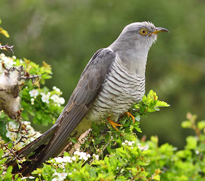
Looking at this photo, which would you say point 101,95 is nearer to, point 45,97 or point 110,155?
point 45,97

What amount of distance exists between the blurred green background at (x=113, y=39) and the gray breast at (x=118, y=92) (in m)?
7.80

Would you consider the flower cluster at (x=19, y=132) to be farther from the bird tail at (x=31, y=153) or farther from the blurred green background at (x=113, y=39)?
the blurred green background at (x=113, y=39)

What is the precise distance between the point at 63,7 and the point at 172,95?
4611mm

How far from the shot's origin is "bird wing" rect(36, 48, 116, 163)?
9.97ft

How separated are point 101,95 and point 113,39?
8.46 metres

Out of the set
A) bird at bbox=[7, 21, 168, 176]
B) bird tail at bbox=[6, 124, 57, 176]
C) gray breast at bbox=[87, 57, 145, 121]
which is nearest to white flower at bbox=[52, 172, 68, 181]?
bird tail at bbox=[6, 124, 57, 176]

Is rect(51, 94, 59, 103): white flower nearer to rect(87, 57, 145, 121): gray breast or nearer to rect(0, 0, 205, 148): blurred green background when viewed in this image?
rect(87, 57, 145, 121): gray breast

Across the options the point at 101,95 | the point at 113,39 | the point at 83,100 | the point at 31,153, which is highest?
the point at 101,95

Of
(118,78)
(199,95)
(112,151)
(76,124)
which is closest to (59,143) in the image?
(76,124)

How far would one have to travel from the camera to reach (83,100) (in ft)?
10.3

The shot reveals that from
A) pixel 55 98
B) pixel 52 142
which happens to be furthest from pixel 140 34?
pixel 52 142

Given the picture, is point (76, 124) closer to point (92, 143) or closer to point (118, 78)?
point (92, 143)

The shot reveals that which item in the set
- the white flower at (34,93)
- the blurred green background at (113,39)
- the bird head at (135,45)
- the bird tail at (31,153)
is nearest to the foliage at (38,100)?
the white flower at (34,93)

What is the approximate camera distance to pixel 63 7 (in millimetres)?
13469
